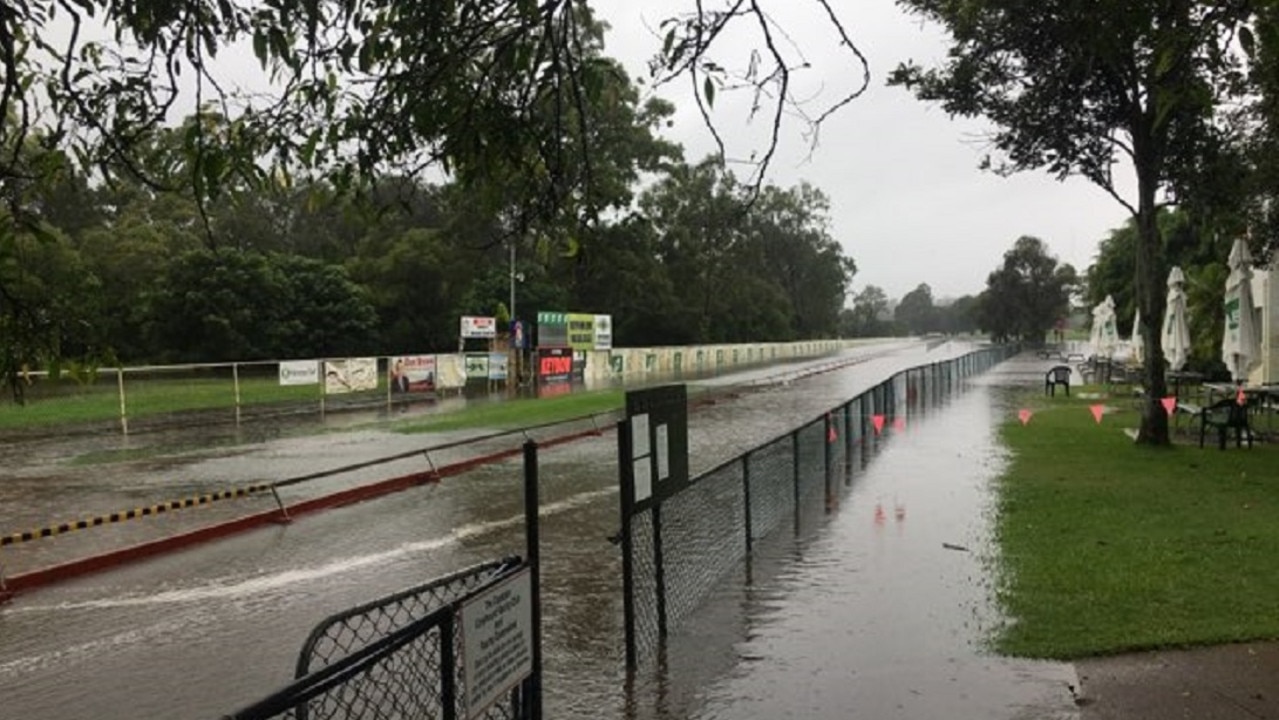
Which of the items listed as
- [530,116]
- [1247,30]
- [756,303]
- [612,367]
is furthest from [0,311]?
[756,303]

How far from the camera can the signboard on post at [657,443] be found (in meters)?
5.85

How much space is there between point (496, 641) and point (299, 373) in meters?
25.9

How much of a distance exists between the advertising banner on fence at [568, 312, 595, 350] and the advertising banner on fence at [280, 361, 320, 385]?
1405 cm

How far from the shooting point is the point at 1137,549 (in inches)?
344

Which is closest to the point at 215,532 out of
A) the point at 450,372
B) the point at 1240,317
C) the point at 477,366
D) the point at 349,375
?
the point at 1240,317

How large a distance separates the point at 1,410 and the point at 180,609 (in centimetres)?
2257

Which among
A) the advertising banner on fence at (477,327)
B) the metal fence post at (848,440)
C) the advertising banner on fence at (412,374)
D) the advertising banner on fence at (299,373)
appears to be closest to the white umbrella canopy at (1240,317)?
the metal fence post at (848,440)

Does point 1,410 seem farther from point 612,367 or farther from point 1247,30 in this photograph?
point 1247,30

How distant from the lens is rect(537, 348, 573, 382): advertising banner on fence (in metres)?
38.3

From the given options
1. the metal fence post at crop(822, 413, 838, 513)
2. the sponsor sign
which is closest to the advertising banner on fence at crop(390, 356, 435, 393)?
the sponsor sign

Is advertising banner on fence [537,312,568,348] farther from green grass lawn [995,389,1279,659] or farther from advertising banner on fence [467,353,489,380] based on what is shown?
green grass lawn [995,389,1279,659]

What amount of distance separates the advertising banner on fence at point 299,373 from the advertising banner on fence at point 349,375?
1.11ft

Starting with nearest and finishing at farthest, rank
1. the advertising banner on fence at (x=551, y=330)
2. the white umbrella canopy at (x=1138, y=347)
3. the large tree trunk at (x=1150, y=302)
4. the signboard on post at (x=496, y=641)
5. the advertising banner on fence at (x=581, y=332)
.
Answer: the signboard on post at (x=496, y=641)
the large tree trunk at (x=1150, y=302)
the white umbrella canopy at (x=1138, y=347)
the advertising banner on fence at (x=551, y=330)
the advertising banner on fence at (x=581, y=332)

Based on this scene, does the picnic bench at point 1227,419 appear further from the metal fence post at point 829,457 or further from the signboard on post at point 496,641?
the signboard on post at point 496,641
